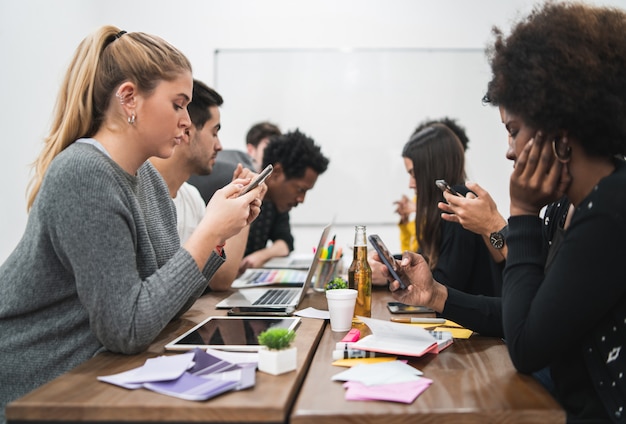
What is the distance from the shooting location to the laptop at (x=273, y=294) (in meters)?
1.64

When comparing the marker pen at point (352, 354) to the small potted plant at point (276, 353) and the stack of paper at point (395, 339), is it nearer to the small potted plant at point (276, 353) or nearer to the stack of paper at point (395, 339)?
the stack of paper at point (395, 339)

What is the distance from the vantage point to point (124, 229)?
1.09m

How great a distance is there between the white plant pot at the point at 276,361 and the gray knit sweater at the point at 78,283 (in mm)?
237

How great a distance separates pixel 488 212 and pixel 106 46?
106 cm

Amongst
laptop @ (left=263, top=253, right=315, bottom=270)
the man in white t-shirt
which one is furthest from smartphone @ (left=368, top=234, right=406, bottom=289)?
laptop @ (left=263, top=253, right=315, bottom=270)

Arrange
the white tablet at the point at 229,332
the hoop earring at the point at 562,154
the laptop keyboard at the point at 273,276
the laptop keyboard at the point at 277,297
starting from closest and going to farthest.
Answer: the hoop earring at the point at 562,154 → the white tablet at the point at 229,332 → the laptop keyboard at the point at 277,297 → the laptop keyboard at the point at 273,276

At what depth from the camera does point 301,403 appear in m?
0.84

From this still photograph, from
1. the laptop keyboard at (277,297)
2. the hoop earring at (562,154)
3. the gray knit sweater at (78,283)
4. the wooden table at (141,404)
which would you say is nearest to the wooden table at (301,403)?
the wooden table at (141,404)

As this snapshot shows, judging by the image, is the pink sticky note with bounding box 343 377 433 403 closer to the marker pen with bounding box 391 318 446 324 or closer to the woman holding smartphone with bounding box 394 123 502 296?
the marker pen with bounding box 391 318 446 324

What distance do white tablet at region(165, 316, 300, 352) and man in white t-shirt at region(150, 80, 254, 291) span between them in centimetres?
69

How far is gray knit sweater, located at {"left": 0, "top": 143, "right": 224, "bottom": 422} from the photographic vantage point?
1048 millimetres

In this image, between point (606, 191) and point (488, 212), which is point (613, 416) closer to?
point (606, 191)

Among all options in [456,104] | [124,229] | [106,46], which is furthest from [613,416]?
[456,104]

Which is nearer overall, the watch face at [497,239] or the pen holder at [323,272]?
the watch face at [497,239]
